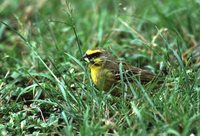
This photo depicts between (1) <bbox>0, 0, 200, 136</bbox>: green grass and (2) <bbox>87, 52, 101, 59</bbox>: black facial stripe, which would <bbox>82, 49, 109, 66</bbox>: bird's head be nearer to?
(2) <bbox>87, 52, 101, 59</bbox>: black facial stripe

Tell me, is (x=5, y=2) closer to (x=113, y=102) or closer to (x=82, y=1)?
(x=82, y=1)

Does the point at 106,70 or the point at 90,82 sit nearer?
the point at 90,82

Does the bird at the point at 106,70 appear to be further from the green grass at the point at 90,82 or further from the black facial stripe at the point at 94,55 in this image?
the green grass at the point at 90,82

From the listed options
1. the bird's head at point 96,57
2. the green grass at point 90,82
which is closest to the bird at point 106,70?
the bird's head at point 96,57

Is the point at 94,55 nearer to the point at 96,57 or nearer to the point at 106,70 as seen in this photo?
the point at 96,57

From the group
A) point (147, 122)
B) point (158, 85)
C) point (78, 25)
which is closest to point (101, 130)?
point (147, 122)

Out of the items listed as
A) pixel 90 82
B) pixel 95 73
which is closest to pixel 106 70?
pixel 95 73
